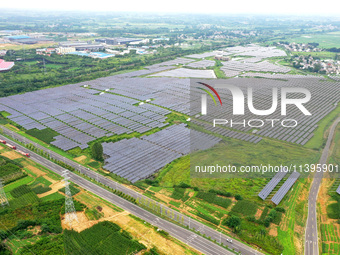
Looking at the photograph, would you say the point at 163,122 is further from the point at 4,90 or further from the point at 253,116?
the point at 4,90

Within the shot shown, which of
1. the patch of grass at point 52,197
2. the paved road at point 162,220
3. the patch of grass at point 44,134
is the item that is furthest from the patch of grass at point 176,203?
the patch of grass at point 44,134

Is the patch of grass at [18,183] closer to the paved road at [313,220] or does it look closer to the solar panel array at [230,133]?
the solar panel array at [230,133]

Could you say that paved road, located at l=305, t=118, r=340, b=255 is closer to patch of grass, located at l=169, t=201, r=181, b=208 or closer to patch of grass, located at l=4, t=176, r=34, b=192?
patch of grass, located at l=169, t=201, r=181, b=208

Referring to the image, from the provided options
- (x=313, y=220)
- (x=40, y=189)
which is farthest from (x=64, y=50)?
(x=313, y=220)

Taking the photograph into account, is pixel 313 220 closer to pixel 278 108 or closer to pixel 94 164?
pixel 94 164

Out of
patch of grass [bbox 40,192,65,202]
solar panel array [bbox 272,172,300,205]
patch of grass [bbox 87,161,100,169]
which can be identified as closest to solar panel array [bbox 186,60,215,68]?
patch of grass [bbox 87,161,100,169]

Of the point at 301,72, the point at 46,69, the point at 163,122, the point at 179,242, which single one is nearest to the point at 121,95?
the point at 163,122
